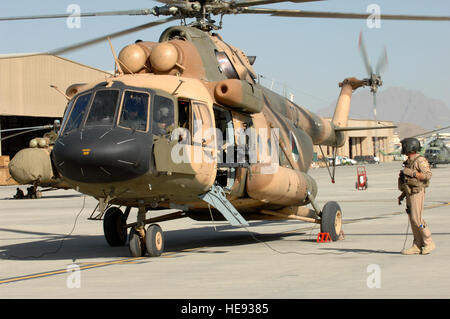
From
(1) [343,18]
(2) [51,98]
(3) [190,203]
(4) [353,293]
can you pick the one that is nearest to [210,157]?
(3) [190,203]

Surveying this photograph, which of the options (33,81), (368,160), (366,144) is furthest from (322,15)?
(366,144)

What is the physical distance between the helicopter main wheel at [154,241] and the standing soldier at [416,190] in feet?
12.9

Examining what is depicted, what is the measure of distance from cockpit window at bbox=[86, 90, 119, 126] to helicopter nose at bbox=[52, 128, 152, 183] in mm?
250

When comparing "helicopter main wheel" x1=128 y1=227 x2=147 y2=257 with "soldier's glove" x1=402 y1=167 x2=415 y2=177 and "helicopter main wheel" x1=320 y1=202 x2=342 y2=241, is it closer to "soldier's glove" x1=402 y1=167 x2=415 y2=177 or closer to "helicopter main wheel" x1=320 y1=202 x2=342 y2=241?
"helicopter main wheel" x1=320 y1=202 x2=342 y2=241

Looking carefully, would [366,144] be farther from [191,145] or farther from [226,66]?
[191,145]

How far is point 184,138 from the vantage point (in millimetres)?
10352

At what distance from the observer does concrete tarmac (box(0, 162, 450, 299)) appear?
7.49 metres

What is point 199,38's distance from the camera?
40.2ft

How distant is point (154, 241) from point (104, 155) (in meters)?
2.01

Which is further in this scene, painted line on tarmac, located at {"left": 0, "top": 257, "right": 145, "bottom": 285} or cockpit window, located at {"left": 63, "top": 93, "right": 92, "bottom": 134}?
cockpit window, located at {"left": 63, "top": 93, "right": 92, "bottom": 134}

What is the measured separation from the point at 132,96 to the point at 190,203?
2.28m

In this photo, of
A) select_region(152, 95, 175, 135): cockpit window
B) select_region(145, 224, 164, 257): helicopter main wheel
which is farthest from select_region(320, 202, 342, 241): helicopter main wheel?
select_region(152, 95, 175, 135): cockpit window

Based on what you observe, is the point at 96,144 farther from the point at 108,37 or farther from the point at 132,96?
the point at 108,37

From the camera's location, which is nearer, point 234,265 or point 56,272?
point 56,272
